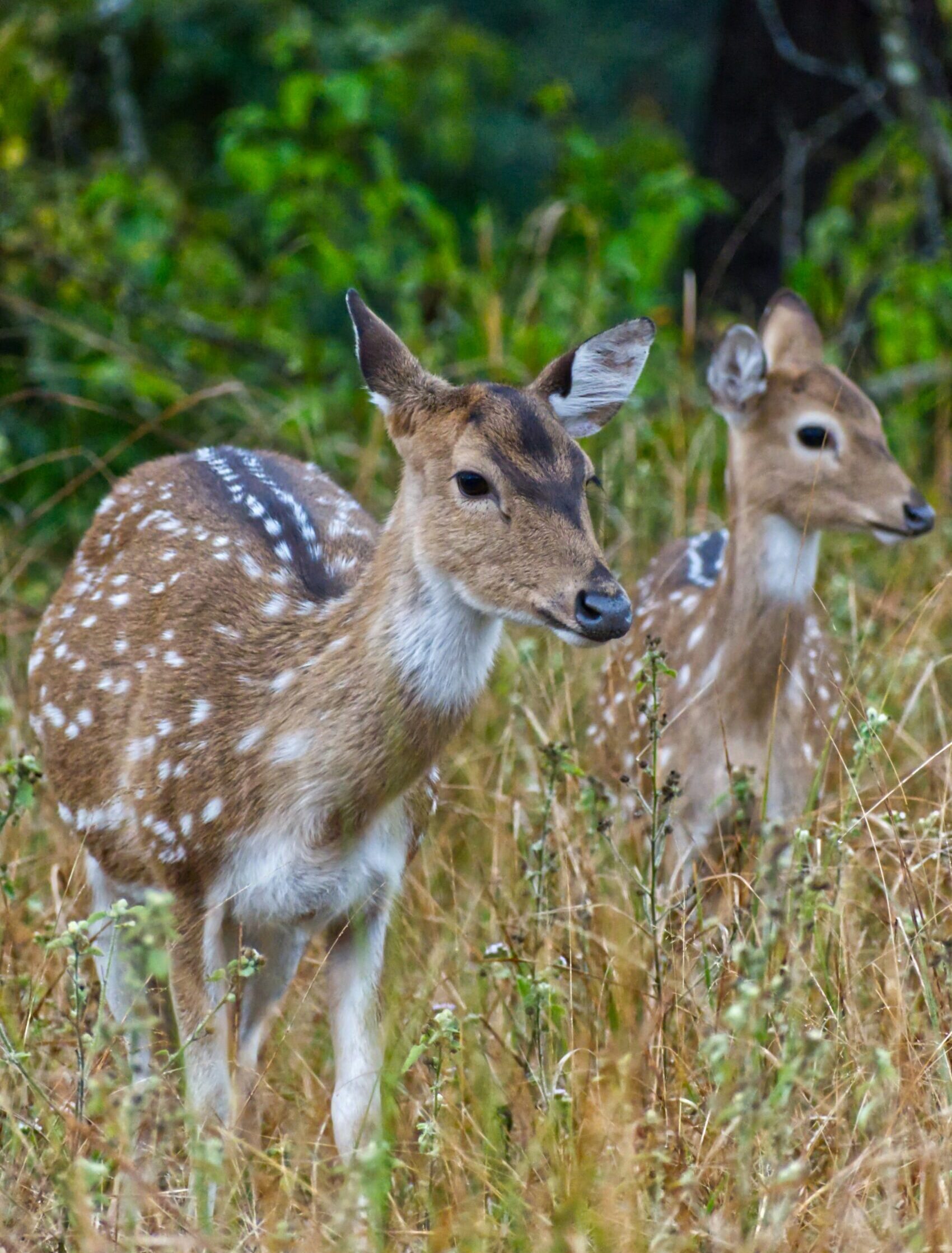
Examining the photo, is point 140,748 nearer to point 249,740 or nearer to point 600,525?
point 249,740

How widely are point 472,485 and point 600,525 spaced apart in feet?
4.54

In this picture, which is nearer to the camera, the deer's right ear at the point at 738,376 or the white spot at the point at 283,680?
the white spot at the point at 283,680

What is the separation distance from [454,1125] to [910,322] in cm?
472

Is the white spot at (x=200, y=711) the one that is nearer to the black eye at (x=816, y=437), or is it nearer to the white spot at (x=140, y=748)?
the white spot at (x=140, y=748)

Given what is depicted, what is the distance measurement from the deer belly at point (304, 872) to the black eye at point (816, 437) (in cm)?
203

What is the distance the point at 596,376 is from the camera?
4211 millimetres

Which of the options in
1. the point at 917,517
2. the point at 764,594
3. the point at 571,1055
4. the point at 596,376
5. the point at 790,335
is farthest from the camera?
the point at 790,335

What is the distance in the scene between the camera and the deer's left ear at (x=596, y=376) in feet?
13.5

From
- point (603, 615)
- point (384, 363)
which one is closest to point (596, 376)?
point (384, 363)

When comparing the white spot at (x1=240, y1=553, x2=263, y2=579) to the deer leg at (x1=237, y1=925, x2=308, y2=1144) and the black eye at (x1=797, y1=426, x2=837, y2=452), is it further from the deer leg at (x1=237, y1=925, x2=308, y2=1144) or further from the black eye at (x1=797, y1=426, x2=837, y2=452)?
the black eye at (x1=797, y1=426, x2=837, y2=452)

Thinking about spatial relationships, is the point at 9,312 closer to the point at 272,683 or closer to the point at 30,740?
the point at 30,740

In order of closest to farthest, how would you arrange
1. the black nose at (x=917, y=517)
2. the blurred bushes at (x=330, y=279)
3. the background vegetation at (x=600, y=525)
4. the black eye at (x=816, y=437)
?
the background vegetation at (x=600, y=525) < the black nose at (x=917, y=517) < the black eye at (x=816, y=437) < the blurred bushes at (x=330, y=279)

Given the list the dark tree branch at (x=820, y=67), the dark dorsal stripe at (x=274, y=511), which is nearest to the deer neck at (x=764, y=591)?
the dark dorsal stripe at (x=274, y=511)

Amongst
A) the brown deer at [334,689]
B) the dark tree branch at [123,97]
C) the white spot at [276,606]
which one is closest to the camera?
the brown deer at [334,689]
